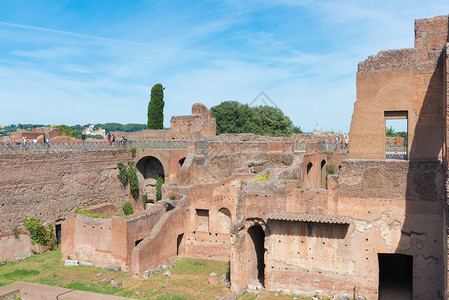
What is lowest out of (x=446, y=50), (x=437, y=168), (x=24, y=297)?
(x=24, y=297)

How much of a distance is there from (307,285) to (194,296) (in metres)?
3.86

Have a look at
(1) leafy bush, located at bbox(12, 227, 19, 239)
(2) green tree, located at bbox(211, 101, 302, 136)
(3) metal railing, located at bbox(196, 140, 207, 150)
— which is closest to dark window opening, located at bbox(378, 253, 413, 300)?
(3) metal railing, located at bbox(196, 140, 207, 150)

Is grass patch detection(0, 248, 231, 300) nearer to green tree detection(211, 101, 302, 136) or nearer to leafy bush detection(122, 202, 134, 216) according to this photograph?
leafy bush detection(122, 202, 134, 216)

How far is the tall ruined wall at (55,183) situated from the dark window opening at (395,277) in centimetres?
1515

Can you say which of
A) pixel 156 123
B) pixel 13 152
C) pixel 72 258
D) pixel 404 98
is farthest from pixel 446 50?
pixel 156 123

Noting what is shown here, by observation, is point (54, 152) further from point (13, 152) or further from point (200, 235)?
point (200, 235)

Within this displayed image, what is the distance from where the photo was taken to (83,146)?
22.2m

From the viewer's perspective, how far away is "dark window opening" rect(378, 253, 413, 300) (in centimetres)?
1357

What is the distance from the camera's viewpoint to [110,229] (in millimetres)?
16500

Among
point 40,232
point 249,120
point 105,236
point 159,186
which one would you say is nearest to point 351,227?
point 105,236

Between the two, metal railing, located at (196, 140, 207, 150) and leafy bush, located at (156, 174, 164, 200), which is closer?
metal railing, located at (196, 140, 207, 150)

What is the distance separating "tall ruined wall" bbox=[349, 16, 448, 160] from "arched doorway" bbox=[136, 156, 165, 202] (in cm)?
1533

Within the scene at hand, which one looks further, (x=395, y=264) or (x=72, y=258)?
(x=72, y=258)

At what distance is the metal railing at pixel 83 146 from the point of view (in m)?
18.5
